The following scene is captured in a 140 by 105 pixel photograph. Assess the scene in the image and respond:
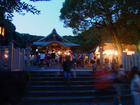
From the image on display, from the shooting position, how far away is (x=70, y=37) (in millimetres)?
44250

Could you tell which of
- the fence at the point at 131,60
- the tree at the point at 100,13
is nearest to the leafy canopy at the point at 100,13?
the tree at the point at 100,13

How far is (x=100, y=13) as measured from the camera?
532 inches

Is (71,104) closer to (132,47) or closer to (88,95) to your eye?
(88,95)

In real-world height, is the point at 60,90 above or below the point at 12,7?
below

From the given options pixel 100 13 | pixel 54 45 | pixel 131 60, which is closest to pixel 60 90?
pixel 131 60

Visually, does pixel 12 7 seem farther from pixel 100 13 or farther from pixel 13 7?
pixel 100 13

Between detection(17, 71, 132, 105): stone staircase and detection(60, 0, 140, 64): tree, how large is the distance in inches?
265

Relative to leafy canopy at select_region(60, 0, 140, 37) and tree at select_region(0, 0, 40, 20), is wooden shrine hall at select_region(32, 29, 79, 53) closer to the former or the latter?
leafy canopy at select_region(60, 0, 140, 37)

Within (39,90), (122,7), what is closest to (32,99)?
(39,90)

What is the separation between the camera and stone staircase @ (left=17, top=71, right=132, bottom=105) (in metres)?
6.55

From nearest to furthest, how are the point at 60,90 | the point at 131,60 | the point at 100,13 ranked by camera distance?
the point at 60,90, the point at 131,60, the point at 100,13

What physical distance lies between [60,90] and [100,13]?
29.9ft

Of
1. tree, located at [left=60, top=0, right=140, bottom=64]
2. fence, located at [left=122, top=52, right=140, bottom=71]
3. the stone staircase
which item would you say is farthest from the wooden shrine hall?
fence, located at [left=122, top=52, right=140, bottom=71]

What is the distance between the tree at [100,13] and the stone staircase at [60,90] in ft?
22.1
